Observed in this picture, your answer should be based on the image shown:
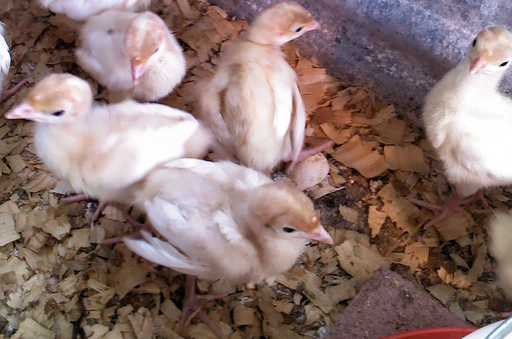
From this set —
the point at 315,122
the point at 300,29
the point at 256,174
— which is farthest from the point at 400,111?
the point at 256,174

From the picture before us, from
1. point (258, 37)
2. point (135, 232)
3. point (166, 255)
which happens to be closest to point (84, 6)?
point (258, 37)

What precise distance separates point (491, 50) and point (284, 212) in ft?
3.07

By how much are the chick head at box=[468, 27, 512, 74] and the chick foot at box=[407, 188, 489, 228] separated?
29.2 inches

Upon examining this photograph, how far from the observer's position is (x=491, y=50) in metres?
1.44

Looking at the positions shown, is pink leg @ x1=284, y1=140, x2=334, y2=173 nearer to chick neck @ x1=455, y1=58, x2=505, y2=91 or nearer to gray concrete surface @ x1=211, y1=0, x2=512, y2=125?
gray concrete surface @ x1=211, y1=0, x2=512, y2=125

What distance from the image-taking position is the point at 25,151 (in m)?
2.04

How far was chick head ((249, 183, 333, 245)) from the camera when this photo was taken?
1329mm

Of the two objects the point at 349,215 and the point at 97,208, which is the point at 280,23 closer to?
the point at 349,215

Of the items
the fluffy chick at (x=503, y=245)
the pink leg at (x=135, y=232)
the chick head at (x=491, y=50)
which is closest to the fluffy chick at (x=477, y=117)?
the chick head at (x=491, y=50)

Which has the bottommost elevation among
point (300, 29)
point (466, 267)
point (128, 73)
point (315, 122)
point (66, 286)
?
point (66, 286)

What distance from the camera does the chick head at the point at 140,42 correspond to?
1.59 metres

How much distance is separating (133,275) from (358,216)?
3.69 ft

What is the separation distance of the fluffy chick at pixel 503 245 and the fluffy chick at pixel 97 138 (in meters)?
1.27

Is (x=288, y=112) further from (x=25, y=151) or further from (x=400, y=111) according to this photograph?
(x=25, y=151)
